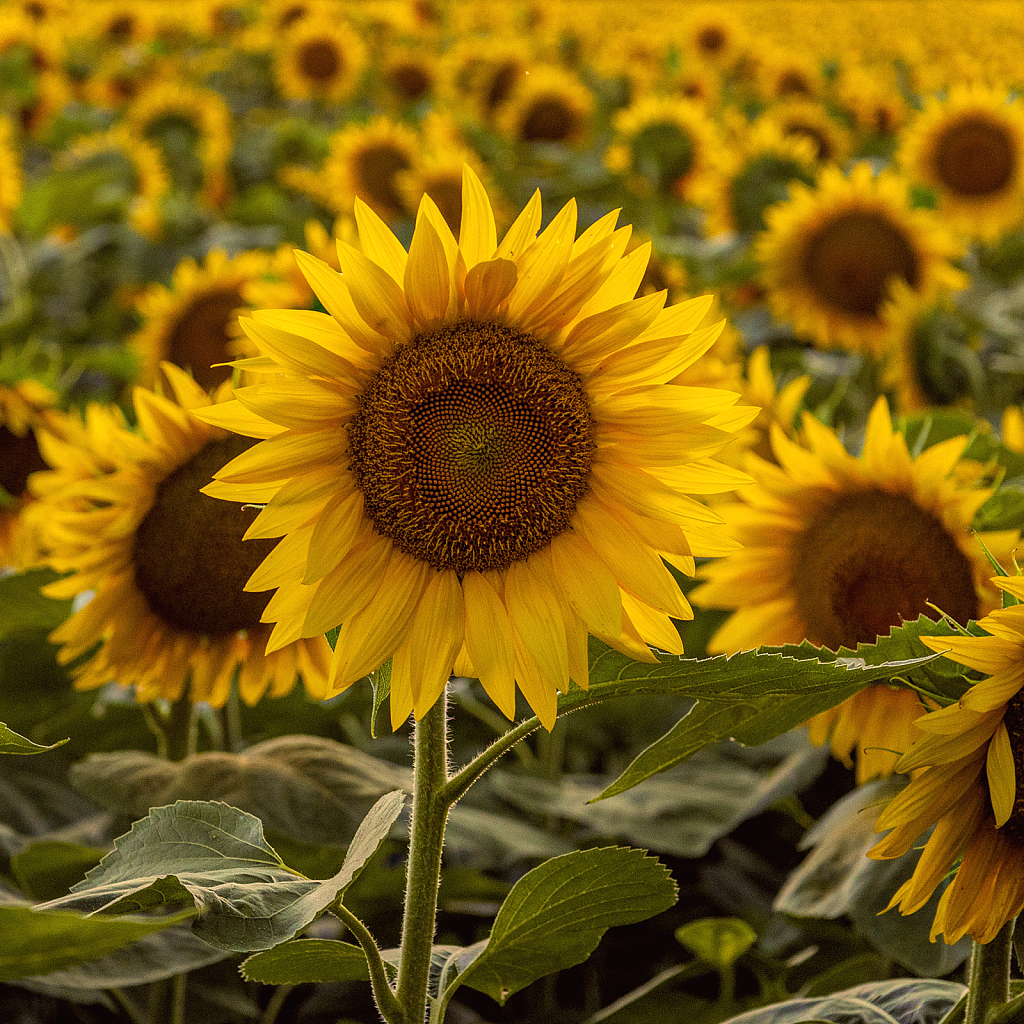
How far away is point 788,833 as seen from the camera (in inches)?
77.4

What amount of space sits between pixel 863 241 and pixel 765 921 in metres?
1.92

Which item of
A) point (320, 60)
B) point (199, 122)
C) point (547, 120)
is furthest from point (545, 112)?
point (199, 122)

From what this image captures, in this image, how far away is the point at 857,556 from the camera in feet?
4.86

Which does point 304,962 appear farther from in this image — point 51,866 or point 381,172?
point 381,172

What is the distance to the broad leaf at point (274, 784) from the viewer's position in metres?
1.29

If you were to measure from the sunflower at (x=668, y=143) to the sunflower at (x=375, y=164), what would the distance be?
0.75 metres

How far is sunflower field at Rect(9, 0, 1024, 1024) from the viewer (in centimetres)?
95

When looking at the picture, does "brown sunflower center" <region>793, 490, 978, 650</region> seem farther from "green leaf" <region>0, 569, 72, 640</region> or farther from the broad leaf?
"green leaf" <region>0, 569, 72, 640</region>

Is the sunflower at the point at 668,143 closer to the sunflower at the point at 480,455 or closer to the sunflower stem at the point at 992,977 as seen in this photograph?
the sunflower at the point at 480,455

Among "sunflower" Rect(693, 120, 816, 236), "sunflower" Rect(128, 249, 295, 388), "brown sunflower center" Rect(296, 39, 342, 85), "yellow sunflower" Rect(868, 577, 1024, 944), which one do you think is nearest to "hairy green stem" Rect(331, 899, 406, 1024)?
"yellow sunflower" Rect(868, 577, 1024, 944)

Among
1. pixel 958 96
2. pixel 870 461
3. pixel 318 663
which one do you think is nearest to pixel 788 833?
pixel 870 461

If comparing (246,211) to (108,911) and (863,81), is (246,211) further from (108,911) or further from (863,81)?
(108,911)

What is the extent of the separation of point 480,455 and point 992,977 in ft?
1.95

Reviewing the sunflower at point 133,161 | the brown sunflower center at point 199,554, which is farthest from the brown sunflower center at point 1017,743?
the sunflower at point 133,161
